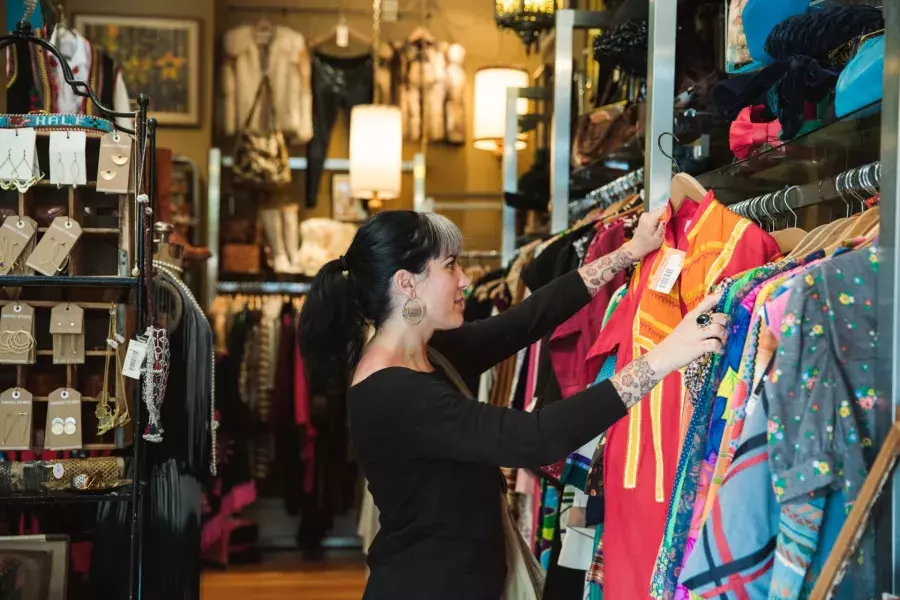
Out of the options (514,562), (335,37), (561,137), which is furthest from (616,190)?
(335,37)

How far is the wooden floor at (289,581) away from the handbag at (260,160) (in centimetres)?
220

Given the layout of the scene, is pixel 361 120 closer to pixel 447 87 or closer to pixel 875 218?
pixel 447 87

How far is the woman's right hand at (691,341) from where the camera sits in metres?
1.52

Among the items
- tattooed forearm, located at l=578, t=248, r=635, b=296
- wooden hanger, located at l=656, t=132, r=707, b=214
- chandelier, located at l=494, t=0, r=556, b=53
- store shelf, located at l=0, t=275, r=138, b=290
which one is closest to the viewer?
wooden hanger, located at l=656, t=132, r=707, b=214

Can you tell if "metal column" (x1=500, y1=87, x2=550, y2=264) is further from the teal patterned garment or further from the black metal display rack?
the teal patterned garment

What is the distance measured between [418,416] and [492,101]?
398 cm

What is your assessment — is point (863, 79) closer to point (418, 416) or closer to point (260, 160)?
point (418, 416)

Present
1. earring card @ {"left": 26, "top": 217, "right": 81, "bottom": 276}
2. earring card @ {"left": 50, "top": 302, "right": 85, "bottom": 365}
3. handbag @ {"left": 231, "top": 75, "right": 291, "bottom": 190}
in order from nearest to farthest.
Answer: earring card @ {"left": 26, "top": 217, "right": 81, "bottom": 276}, earring card @ {"left": 50, "top": 302, "right": 85, "bottom": 365}, handbag @ {"left": 231, "top": 75, "right": 291, "bottom": 190}

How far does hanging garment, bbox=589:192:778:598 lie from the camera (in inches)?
70.9

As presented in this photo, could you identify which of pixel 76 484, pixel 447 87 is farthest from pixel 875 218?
pixel 447 87

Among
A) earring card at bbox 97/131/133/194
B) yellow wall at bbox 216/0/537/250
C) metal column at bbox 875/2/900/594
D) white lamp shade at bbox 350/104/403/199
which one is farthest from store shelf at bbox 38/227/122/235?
yellow wall at bbox 216/0/537/250

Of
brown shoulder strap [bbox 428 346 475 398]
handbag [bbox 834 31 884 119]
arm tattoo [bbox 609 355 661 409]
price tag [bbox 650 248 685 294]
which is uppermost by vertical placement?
handbag [bbox 834 31 884 119]

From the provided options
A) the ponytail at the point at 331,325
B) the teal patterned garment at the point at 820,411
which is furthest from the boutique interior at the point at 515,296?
the ponytail at the point at 331,325

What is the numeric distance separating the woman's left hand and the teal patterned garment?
778mm
